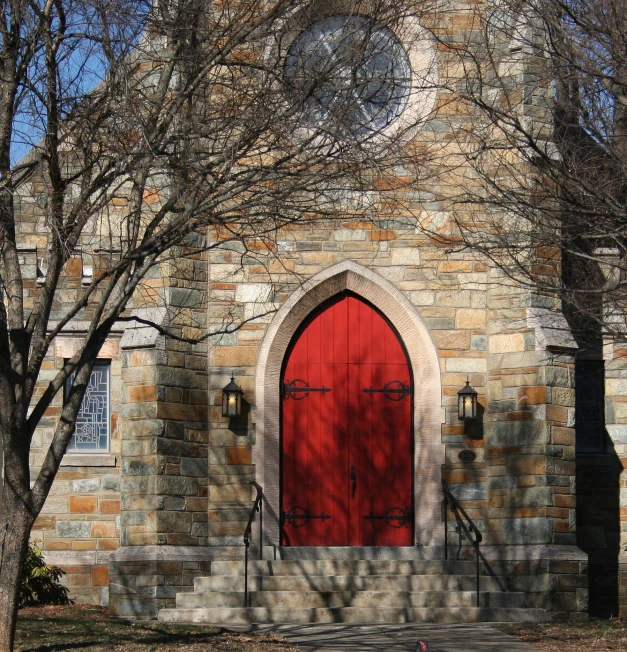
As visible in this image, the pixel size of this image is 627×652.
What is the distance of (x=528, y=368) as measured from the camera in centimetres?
1275

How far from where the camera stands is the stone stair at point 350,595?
38.1ft

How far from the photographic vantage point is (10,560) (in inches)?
342

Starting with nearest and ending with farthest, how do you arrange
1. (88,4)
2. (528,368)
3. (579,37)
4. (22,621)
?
(88,4), (579,37), (22,621), (528,368)

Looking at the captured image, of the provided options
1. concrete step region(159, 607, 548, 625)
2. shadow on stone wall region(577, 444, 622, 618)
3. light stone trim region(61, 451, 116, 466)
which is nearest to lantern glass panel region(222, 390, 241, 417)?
light stone trim region(61, 451, 116, 466)

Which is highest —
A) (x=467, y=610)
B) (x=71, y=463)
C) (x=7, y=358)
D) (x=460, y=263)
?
(x=460, y=263)

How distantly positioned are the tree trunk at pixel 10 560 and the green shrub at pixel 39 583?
389 cm

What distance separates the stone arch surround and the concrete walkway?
74.1 inches

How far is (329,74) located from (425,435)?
546 centimetres

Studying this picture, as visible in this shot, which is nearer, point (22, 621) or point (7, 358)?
point (7, 358)

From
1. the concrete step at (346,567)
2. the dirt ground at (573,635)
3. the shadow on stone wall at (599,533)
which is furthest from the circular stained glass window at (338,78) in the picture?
the shadow on stone wall at (599,533)

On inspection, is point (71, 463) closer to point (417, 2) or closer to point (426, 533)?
point (426, 533)

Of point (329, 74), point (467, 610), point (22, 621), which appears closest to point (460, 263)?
point (467, 610)

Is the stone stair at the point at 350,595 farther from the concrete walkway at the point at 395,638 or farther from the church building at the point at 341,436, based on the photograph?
the concrete walkway at the point at 395,638

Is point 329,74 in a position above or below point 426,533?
above
